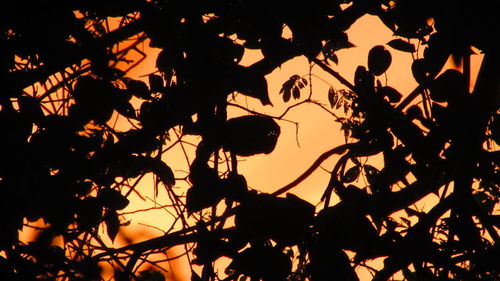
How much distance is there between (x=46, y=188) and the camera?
116cm

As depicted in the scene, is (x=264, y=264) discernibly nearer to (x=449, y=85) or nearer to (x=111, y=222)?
(x=449, y=85)

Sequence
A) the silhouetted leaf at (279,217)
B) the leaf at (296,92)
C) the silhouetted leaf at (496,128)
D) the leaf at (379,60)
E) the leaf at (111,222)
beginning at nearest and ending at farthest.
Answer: the silhouetted leaf at (279,217) → the leaf at (379,60) → the leaf at (111,222) → the silhouetted leaf at (496,128) → the leaf at (296,92)

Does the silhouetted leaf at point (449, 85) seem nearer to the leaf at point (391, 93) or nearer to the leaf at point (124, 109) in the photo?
the leaf at point (391, 93)

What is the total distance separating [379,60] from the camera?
122cm

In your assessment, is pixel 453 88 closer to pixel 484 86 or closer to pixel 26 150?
pixel 484 86

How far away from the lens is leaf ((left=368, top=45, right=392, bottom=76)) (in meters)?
1.21

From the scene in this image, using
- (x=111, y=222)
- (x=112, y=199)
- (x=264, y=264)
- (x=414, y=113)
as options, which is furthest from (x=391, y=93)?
(x=111, y=222)

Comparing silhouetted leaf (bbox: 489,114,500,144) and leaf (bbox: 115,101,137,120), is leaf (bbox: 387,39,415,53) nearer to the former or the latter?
silhouetted leaf (bbox: 489,114,500,144)

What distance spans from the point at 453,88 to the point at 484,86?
0.49 m

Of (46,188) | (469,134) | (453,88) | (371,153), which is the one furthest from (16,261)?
(469,134)

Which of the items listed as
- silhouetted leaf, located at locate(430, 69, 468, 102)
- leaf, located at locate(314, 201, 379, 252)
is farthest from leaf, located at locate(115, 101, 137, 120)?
silhouetted leaf, located at locate(430, 69, 468, 102)

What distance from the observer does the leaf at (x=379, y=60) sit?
1215mm

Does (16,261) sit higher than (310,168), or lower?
lower

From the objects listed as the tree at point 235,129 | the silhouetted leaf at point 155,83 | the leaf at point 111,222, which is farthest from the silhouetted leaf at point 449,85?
the leaf at point 111,222
